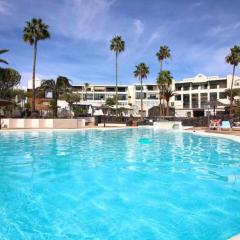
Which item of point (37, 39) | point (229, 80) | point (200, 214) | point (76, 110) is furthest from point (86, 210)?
point (229, 80)

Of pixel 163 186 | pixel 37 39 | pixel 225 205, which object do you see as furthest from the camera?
pixel 37 39

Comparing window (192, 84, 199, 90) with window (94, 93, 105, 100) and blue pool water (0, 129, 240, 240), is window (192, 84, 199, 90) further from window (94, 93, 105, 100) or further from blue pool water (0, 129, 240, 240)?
blue pool water (0, 129, 240, 240)

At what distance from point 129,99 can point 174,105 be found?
1989cm

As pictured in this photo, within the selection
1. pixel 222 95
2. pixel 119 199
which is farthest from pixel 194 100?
pixel 119 199

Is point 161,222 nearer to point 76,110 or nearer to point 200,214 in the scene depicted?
point 200,214

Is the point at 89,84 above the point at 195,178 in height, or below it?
above

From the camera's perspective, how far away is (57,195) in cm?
838

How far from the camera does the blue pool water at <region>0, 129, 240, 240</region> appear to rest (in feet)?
19.5

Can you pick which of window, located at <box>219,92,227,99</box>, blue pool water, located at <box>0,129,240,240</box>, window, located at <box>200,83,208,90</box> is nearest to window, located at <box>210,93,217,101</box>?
window, located at <box>219,92,227,99</box>

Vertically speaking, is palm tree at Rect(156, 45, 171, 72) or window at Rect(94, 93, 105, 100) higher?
palm tree at Rect(156, 45, 171, 72)

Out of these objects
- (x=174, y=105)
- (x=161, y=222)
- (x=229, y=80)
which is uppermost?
(x=229, y=80)

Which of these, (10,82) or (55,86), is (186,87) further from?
(10,82)

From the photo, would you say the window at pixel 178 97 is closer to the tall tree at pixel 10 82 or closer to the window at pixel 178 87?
the window at pixel 178 87

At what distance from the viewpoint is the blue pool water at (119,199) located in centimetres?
594
